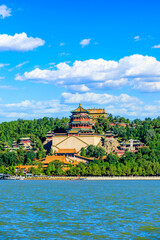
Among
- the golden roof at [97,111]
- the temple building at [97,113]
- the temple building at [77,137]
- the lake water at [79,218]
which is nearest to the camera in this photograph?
the lake water at [79,218]

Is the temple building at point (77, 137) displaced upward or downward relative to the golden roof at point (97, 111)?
downward

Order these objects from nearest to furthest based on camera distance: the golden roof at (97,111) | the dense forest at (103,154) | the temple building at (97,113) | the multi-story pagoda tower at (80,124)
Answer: the dense forest at (103,154) → the multi-story pagoda tower at (80,124) → the temple building at (97,113) → the golden roof at (97,111)

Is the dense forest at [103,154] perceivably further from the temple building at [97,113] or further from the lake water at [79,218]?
the lake water at [79,218]

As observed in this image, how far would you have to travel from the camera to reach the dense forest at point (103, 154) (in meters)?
79.8

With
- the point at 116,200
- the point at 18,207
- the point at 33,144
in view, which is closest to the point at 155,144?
the point at 33,144

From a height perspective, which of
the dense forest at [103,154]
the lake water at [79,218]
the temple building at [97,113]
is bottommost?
the lake water at [79,218]

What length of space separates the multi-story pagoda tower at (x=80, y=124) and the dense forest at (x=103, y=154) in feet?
16.1

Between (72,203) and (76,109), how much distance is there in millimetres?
62388

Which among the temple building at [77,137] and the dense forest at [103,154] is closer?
the dense forest at [103,154]

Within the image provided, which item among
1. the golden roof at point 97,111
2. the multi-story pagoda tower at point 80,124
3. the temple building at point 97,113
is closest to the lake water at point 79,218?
the multi-story pagoda tower at point 80,124

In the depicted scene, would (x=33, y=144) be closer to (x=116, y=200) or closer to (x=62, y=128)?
(x=62, y=128)

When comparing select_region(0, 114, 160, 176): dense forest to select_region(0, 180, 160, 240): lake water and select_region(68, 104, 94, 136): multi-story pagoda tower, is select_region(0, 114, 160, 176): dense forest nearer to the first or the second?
select_region(68, 104, 94, 136): multi-story pagoda tower

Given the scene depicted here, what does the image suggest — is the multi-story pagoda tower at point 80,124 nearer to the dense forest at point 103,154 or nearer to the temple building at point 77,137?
the temple building at point 77,137

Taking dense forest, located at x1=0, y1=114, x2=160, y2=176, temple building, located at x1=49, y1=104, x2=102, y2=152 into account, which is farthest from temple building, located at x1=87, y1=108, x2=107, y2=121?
temple building, located at x1=49, y1=104, x2=102, y2=152
